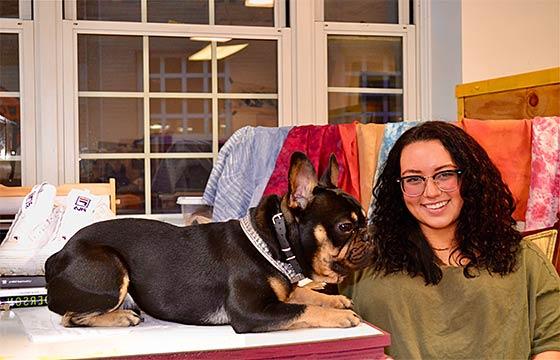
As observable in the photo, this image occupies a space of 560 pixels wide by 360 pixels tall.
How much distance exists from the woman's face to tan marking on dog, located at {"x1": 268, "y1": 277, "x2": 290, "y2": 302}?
0.49 m

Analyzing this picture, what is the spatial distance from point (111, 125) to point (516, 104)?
4.95ft

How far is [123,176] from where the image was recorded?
8.70 ft

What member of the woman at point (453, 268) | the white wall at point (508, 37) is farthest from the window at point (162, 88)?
the woman at point (453, 268)

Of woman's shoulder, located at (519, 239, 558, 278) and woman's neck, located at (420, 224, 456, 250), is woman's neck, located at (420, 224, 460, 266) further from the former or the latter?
woman's shoulder, located at (519, 239, 558, 278)

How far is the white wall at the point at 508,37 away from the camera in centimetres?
265

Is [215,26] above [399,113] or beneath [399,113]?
above

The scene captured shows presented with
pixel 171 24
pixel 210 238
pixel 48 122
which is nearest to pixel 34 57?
pixel 48 122

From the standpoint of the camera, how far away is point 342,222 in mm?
1041

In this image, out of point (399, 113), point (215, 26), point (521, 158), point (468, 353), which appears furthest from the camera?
point (399, 113)

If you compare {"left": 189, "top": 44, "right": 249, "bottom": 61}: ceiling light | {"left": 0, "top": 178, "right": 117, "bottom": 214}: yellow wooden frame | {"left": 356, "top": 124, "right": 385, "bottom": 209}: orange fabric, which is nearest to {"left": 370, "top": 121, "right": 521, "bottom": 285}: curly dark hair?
{"left": 356, "top": 124, "right": 385, "bottom": 209}: orange fabric

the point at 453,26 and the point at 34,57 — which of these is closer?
the point at 34,57

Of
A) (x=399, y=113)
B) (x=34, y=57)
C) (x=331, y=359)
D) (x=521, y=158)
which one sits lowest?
(x=331, y=359)

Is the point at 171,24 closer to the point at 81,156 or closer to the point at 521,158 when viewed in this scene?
the point at 81,156

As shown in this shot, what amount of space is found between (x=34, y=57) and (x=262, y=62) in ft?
2.91
